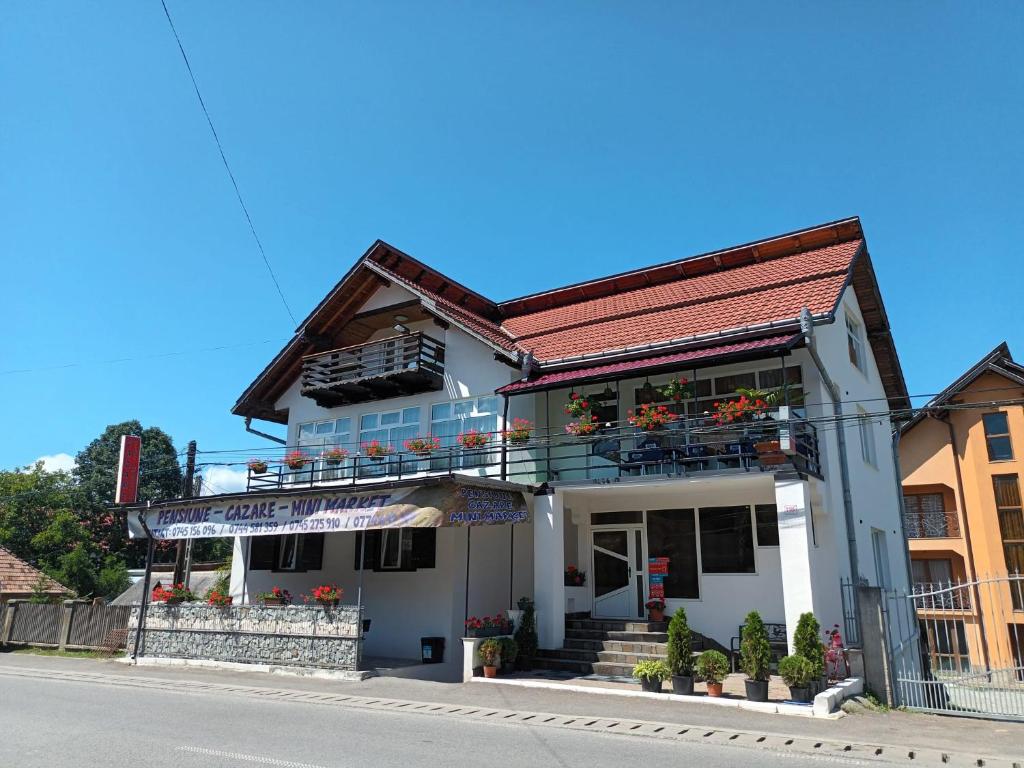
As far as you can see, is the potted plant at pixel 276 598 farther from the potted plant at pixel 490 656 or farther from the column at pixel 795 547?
the column at pixel 795 547

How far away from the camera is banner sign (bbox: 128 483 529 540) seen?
14906mm

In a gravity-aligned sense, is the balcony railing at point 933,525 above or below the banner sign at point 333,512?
above

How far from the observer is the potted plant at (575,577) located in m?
17.7

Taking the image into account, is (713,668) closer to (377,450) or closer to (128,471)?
(377,450)

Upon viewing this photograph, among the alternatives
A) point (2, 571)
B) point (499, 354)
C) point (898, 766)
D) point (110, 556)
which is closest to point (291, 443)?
point (499, 354)

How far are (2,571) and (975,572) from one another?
3863 centimetres

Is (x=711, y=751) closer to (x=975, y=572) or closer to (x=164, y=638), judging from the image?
(x=164, y=638)

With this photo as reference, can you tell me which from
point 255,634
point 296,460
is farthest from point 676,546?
point 296,460

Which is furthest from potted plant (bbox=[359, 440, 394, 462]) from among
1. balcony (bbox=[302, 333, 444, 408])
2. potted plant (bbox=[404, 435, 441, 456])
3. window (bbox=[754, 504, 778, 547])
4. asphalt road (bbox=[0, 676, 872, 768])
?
window (bbox=[754, 504, 778, 547])

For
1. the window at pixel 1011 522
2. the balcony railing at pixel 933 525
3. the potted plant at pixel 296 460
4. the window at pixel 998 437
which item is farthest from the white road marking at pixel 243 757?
the window at pixel 998 437

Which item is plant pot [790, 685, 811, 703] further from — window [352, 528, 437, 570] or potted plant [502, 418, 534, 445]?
window [352, 528, 437, 570]

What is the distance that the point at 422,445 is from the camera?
61.1ft

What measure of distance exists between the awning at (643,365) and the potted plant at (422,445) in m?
2.36

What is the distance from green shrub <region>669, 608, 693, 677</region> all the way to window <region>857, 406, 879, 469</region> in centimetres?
901
